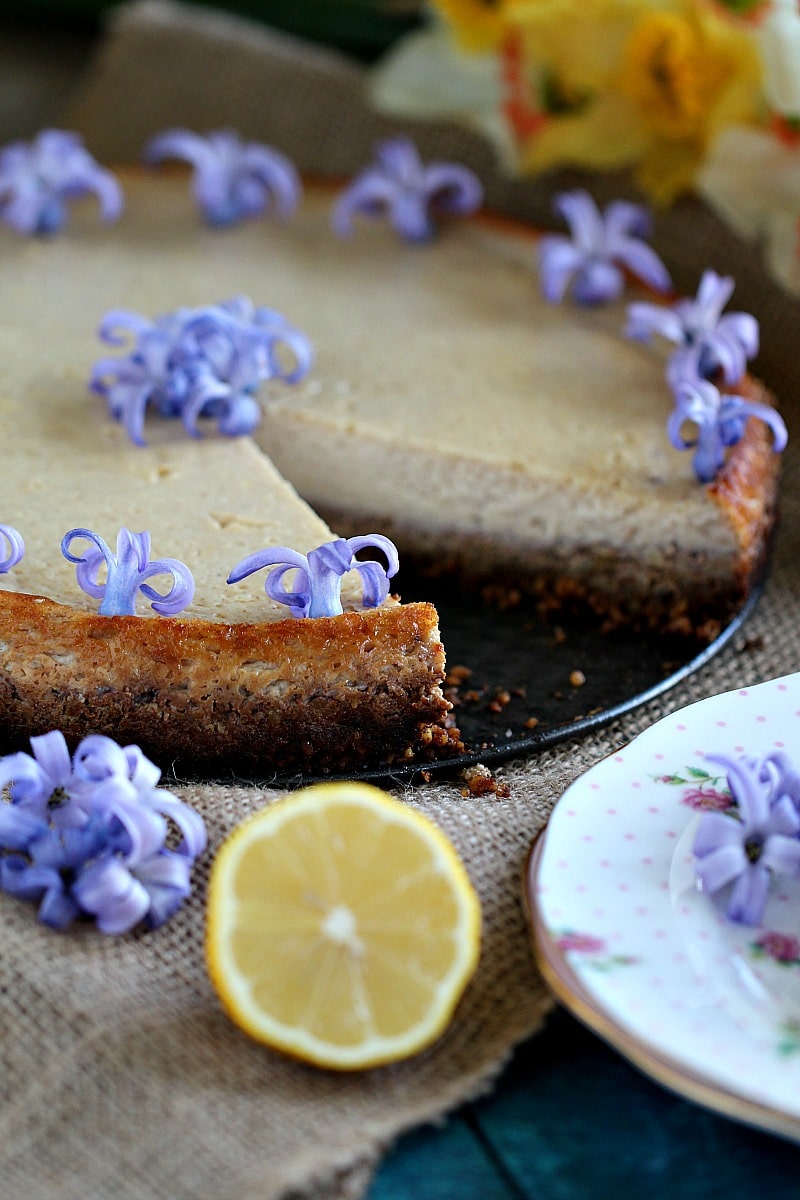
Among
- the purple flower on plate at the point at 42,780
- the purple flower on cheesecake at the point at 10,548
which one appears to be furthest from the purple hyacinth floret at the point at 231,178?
the purple flower on plate at the point at 42,780

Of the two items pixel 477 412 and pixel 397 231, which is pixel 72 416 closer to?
pixel 477 412

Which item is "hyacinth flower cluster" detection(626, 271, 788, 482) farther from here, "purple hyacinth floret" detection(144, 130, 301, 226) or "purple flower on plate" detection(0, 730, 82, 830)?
"purple flower on plate" detection(0, 730, 82, 830)

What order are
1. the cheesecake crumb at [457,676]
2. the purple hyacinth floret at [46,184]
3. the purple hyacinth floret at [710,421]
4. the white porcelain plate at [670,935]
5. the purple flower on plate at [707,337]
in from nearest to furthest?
the white porcelain plate at [670,935] → the cheesecake crumb at [457,676] → the purple hyacinth floret at [710,421] → the purple flower on plate at [707,337] → the purple hyacinth floret at [46,184]

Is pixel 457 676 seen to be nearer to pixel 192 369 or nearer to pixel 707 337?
pixel 192 369

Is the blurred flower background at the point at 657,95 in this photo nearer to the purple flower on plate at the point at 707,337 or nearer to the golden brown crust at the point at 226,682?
the purple flower on plate at the point at 707,337

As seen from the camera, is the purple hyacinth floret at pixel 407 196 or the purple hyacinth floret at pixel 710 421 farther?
the purple hyacinth floret at pixel 407 196

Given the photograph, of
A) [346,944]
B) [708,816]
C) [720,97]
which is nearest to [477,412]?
[720,97]

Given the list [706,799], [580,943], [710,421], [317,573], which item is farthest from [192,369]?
[580,943]
